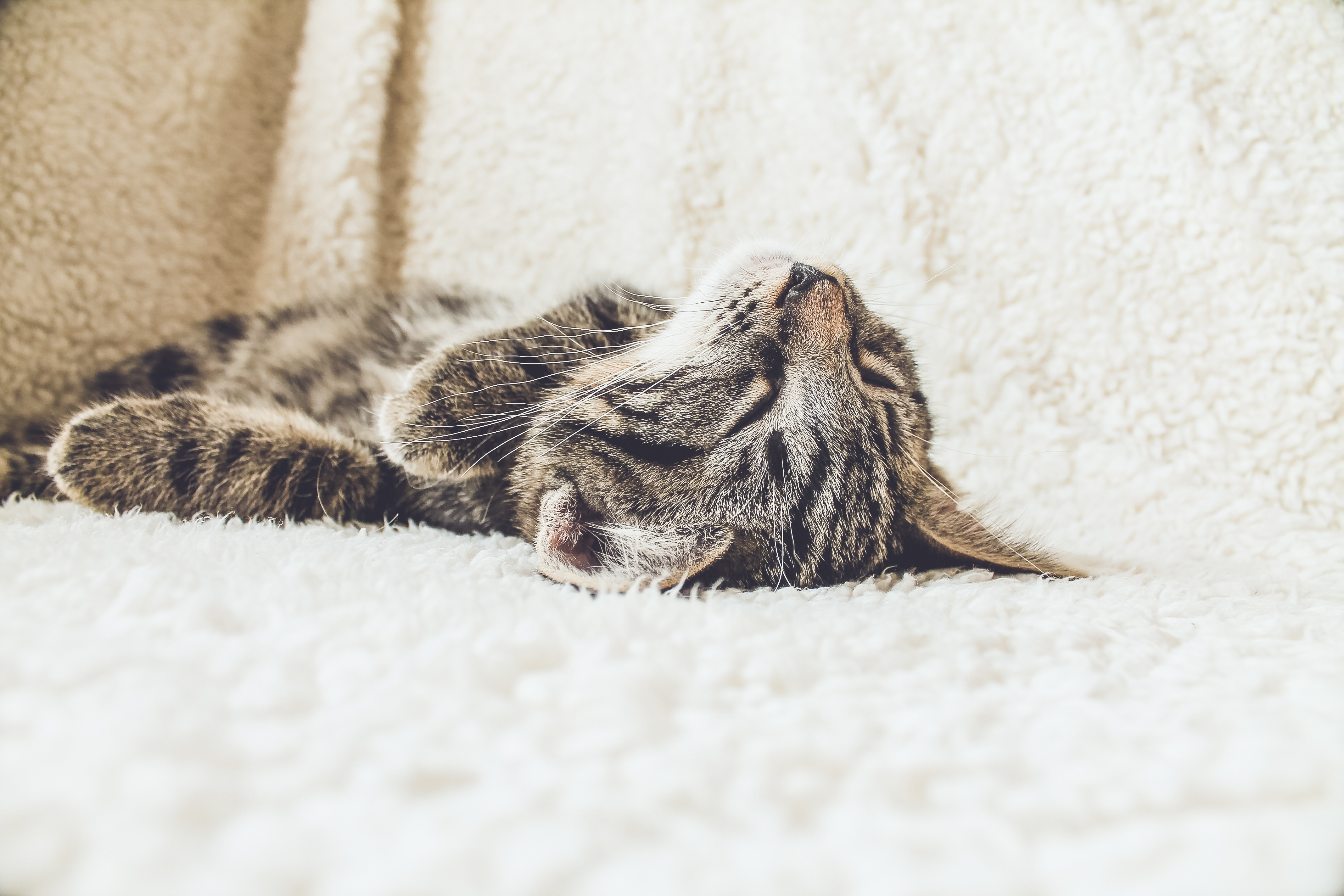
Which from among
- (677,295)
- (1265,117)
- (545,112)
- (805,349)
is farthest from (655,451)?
(1265,117)

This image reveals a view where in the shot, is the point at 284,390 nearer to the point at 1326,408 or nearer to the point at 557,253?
the point at 557,253

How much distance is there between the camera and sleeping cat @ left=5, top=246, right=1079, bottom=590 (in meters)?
0.80

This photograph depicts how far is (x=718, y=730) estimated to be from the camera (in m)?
0.36

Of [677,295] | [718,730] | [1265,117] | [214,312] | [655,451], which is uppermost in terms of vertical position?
[1265,117]

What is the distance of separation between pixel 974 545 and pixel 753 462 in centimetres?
27

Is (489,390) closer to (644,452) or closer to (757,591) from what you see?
(644,452)

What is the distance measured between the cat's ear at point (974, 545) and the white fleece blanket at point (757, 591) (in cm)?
4

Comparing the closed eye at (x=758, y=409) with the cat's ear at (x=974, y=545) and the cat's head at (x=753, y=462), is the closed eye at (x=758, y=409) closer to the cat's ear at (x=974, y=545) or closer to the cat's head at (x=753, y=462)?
the cat's head at (x=753, y=462)

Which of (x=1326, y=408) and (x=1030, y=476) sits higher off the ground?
(x=1326, y=408)

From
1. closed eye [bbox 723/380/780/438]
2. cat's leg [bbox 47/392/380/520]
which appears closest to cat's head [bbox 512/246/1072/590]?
closed eye [bbox 723/380/780/438]

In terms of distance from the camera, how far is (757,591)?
0.71 m

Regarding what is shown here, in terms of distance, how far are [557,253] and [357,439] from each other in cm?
51

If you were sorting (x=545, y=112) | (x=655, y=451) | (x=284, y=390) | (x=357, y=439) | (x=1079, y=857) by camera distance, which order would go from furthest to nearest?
1. (x=545, y=112)
2. (x=284, y=390)
3. (x=357, y=439)
4. (x=655, y=451)
5. (x=1079, y=857)

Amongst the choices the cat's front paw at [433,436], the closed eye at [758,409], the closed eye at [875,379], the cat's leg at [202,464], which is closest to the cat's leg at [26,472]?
the cat's leg at [202,464]
